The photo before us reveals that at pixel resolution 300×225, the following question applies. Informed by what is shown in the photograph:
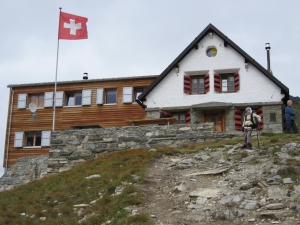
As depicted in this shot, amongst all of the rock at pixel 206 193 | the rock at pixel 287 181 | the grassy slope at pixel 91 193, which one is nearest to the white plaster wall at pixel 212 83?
the grassy slope at pixel 91 193

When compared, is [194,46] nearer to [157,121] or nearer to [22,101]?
[157,121]

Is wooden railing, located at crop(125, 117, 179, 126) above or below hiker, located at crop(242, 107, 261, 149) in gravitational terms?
above

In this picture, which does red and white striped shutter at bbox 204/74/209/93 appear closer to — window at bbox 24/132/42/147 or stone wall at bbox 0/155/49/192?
stone wall at bbox 0/155/49/192

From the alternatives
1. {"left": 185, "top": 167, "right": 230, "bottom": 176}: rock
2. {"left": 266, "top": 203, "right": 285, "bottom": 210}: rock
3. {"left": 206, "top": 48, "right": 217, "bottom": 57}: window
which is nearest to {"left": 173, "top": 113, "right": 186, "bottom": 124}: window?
{"left": 206, "top": 48, "right": 217, "bottom": 57}: window

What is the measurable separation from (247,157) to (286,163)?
225 cm

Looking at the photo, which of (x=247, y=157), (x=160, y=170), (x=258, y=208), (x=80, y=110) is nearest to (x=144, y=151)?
(x=160, y=170)

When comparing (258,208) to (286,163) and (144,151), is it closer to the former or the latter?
(286,163)

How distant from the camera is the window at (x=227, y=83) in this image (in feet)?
94.6

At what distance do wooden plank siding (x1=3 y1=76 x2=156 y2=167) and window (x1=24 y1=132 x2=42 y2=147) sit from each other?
0.45 m

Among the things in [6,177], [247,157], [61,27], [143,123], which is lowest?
[6,177]

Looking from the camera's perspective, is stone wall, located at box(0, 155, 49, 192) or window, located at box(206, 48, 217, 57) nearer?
stone wall, located at box(0, 155, 49, 192)

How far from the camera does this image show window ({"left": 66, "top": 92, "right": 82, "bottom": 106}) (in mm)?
34656

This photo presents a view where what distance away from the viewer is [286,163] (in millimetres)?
15188

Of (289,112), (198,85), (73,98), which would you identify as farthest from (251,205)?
(73,98)
